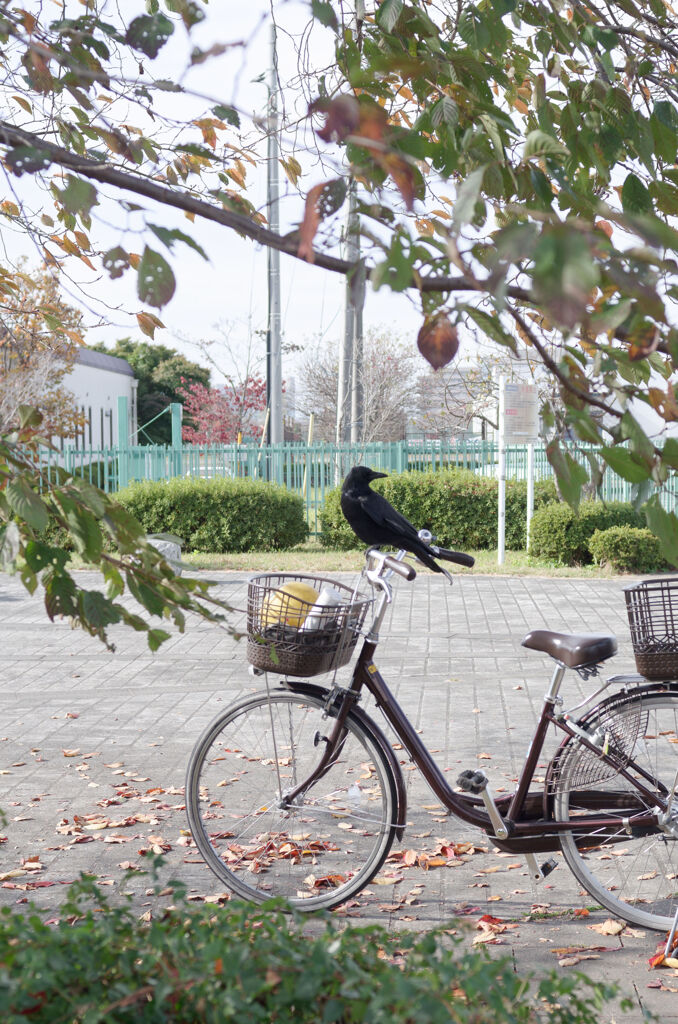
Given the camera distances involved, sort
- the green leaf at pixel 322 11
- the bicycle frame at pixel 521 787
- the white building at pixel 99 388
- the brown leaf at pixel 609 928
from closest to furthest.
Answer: the green leaf at pixel 322 11 → the bicycle frame at pixel 521 787 → the brown leaf at pixel 609 928 → the white building at pixel 99 388

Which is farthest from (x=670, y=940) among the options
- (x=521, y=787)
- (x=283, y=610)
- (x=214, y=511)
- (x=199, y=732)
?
(x=214, y=511)

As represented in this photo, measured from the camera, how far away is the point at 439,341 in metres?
1.74

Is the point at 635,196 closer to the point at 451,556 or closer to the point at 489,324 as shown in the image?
the point at 489,324

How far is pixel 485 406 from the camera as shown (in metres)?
29.5

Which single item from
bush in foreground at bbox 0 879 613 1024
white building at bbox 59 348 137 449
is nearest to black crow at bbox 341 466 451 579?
bush in foreground at bbox 0 879 613 1024

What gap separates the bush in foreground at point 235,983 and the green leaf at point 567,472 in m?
0.84

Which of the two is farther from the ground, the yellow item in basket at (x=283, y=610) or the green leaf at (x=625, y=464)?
the green leaf at (x=625, y=464)

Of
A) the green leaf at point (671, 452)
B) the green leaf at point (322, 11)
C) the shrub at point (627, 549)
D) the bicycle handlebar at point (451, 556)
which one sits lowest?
the shrub at point (627, 549)

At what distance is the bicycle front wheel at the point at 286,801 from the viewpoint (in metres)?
3.59

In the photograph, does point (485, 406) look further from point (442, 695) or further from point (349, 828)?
point (349, 828)

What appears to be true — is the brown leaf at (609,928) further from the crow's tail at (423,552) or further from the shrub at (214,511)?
the shrub at (214,511)

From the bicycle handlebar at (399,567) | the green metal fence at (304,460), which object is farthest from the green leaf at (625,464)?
the green metal fence at (304,460)

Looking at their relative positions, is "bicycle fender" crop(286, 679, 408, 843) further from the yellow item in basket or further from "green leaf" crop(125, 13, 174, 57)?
"green leaf" crop(125, 13, 174, 57)

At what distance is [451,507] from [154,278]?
15.2m
